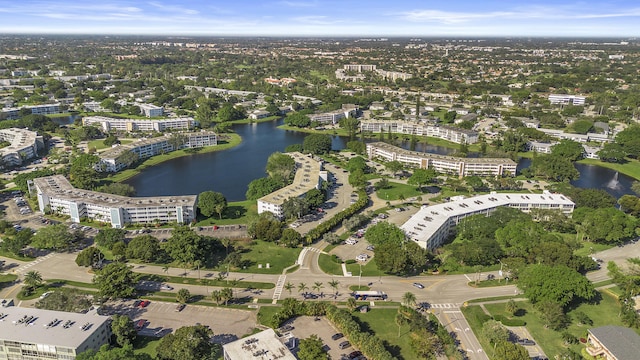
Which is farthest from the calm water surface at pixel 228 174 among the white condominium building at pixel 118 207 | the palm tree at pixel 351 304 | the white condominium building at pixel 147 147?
the palm tree at pixel 351 304

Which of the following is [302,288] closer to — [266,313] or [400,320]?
[266,313]

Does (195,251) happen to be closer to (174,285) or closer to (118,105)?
(174,285)

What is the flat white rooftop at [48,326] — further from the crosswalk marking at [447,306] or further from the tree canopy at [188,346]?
the crosswalk marking at [447,306]

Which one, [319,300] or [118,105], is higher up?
[118,105]

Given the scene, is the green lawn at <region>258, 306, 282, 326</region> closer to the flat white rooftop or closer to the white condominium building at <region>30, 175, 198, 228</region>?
the flat white rooftop

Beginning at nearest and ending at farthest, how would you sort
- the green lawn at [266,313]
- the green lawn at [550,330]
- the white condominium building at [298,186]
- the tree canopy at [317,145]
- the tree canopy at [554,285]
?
the green lawn at [550,330] → the green lawn at [266,313] → the tree canopy at [554,285] → the white condominium building at [298,186] → the tree canopy at [317,145]

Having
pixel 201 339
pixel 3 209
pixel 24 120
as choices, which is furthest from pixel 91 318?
pixel 24 120
